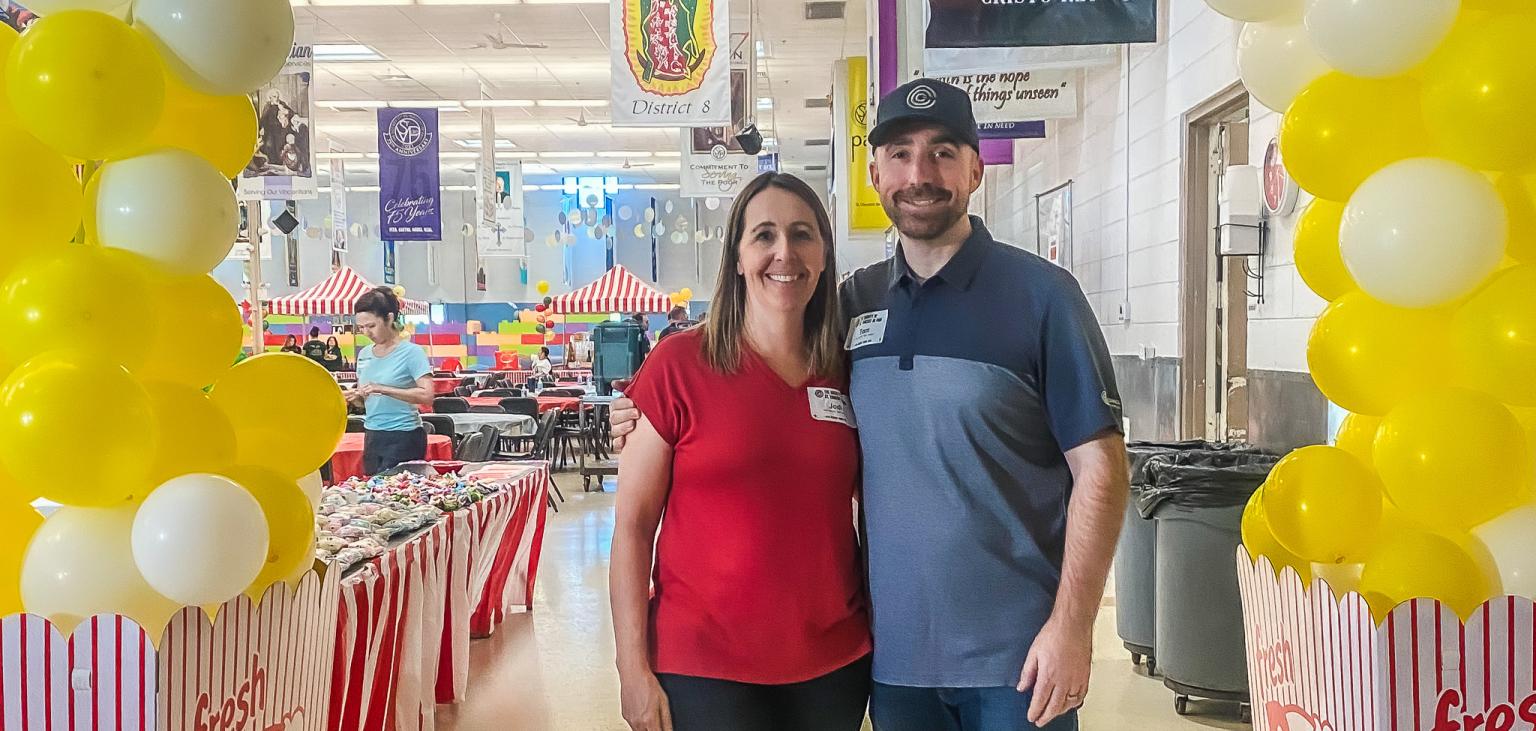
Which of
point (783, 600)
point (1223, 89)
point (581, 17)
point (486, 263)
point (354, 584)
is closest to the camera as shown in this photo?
point (783, 600)

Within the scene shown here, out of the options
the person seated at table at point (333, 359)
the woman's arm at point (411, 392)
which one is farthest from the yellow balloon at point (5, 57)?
the person seated at table at point (333, 359)

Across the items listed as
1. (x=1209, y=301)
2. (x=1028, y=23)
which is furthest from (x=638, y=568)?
(x=1209, y=301)

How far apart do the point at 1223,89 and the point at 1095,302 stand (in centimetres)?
339

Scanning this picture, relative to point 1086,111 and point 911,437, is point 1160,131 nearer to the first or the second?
point 1086,111

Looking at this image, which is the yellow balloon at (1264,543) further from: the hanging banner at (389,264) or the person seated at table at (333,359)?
the hanging banner at (389,264)

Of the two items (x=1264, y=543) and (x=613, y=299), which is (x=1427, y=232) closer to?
(x=1264, y=543)

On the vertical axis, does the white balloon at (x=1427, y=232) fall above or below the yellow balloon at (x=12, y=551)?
above

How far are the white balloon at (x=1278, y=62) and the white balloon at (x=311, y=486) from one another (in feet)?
6.27

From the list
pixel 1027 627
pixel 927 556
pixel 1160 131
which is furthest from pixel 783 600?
pixel 1160 131

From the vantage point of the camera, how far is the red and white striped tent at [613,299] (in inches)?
758

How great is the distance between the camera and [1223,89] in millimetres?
5961

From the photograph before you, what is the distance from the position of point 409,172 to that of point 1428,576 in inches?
489

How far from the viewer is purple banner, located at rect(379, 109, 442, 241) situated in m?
12.6

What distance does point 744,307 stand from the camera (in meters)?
2.15
